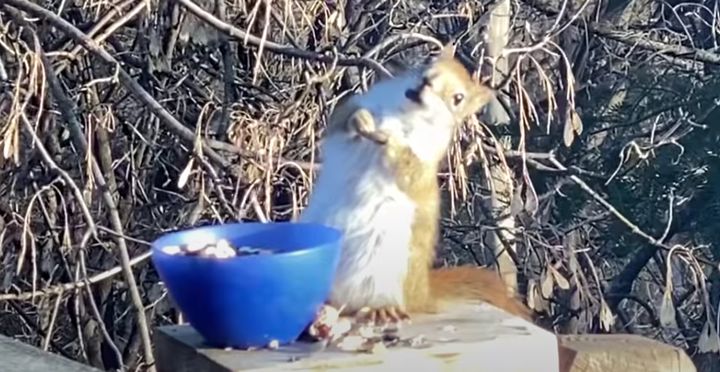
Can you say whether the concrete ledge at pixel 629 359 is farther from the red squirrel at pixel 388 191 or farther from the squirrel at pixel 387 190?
the squirrel at pixel 387 190

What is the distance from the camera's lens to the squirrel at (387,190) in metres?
1.54

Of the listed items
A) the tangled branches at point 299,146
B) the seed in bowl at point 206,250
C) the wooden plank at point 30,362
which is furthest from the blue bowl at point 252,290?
the tangled branches at point 299,146

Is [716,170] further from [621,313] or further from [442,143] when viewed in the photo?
[442,143]

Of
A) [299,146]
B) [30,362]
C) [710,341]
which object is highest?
[299,146]

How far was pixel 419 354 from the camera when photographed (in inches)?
55.7

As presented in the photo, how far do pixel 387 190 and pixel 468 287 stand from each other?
8.0 inches

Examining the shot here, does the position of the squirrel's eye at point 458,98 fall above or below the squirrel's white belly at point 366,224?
above

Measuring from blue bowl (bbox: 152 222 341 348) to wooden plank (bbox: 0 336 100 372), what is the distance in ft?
0.41

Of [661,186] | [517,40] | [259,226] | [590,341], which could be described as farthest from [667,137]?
[259,226]

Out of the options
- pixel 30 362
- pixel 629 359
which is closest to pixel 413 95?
pixel 629 359

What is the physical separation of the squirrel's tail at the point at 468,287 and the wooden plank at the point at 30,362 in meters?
0.43

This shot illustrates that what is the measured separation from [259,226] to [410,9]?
1667mm

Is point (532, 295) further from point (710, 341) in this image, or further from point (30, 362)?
point (30, 362)

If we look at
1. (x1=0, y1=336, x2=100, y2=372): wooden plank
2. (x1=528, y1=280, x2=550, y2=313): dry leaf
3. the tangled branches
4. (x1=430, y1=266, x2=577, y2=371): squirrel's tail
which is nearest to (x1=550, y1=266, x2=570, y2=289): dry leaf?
the tangled branches
